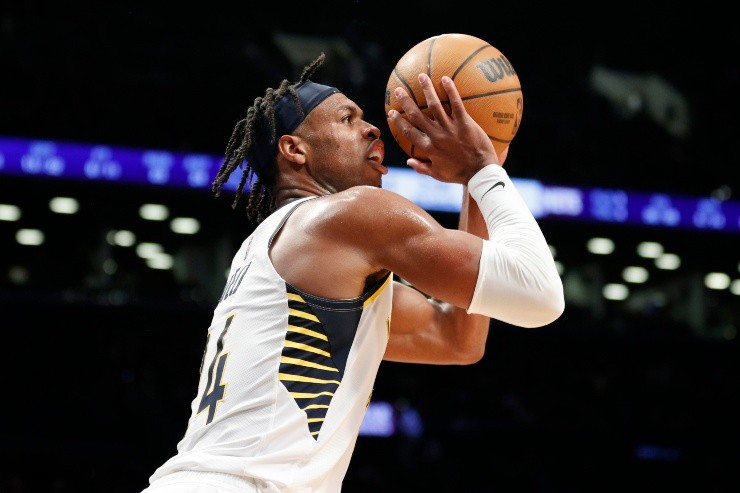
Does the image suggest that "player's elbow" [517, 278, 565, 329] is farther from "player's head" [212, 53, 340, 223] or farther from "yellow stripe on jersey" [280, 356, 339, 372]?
"player's head" [212, 53, 340, 223]

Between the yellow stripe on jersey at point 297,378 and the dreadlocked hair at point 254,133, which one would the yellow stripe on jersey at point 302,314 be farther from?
the dreadlocked hair at point 254,133

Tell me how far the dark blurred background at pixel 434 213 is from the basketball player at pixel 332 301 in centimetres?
959

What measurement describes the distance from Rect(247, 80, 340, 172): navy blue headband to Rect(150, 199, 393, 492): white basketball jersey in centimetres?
61

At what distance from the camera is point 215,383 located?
311 cm

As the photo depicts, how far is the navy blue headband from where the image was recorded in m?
3.76

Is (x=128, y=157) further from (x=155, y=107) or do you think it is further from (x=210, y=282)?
(x=210, y=282)

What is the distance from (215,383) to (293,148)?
39.9 inches

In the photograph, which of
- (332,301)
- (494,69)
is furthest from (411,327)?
(494,69)

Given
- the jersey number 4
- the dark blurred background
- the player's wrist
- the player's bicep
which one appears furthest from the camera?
the dark blurred background

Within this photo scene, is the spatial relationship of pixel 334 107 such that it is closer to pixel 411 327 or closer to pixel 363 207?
pixel 363 207

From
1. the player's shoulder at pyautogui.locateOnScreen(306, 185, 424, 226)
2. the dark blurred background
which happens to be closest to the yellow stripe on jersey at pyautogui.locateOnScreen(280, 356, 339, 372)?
the player's shoulder at pyautogui.locateOnScreen(306, 185, 424, 226)

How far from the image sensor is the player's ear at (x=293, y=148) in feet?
12.1

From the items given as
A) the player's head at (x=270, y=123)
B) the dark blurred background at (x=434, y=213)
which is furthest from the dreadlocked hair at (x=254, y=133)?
the dark blurred background at (x=434, y=213)

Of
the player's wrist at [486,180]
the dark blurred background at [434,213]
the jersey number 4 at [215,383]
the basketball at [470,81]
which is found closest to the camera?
the jersey number 4 at [215,383]
